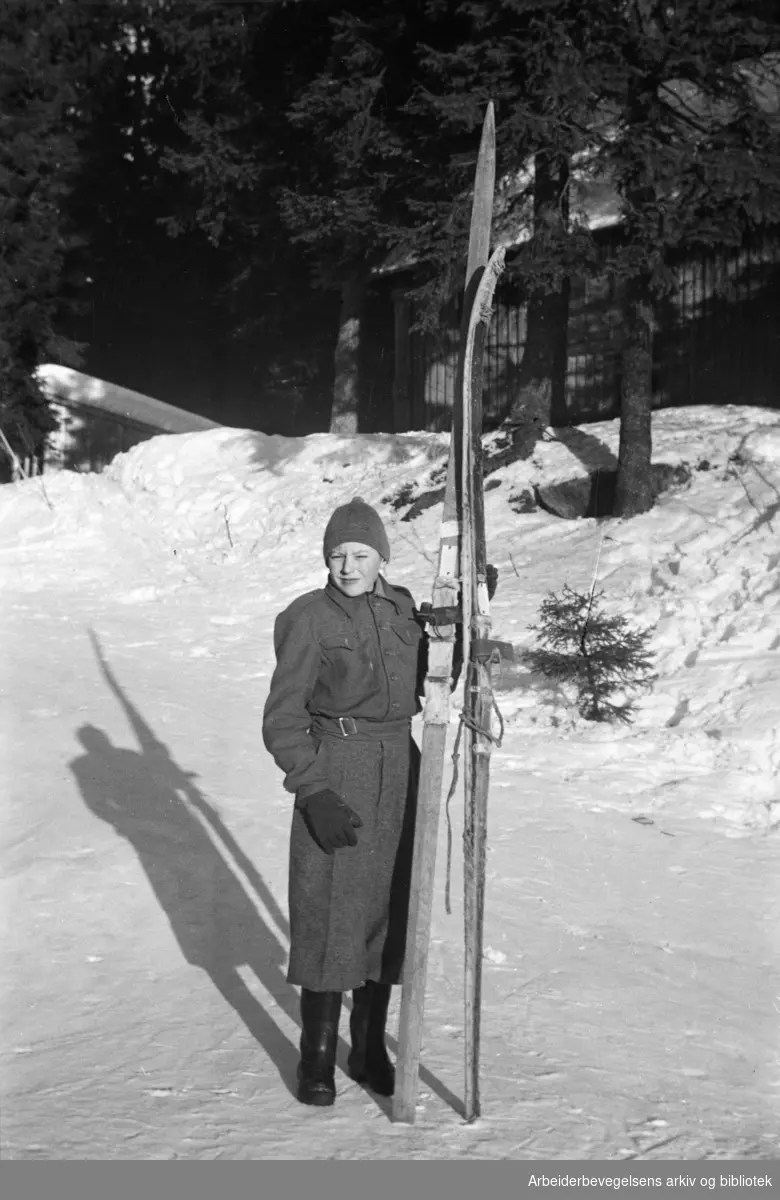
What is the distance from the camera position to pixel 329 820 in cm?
398

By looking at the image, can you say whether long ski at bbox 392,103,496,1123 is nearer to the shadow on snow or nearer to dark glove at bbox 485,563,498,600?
dark glove at bbox 485,563,498,600

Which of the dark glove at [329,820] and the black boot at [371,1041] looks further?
the black boot at [371,1041]

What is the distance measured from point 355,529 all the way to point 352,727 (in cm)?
63

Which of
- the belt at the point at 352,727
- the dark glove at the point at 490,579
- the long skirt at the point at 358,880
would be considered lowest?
the long skirt at the point at 358,880

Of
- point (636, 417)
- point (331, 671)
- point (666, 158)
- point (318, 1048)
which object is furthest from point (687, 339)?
point (318, 1048)

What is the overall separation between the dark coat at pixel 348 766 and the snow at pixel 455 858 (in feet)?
1.62

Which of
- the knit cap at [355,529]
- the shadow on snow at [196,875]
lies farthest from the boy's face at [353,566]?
the shadow on snow at [196,875]

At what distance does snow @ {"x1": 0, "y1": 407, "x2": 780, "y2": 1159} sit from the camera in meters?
4.13

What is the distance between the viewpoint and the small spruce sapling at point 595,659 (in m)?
9.00

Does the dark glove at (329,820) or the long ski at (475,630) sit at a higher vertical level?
the long ski at (475,630)

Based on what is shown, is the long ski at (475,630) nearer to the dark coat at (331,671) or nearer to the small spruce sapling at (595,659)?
the dark coat at (331,671)

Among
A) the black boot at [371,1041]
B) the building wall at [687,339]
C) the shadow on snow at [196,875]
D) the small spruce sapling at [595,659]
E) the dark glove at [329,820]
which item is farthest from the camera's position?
the building wall at [687,339]

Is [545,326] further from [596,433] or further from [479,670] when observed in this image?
[479,670]

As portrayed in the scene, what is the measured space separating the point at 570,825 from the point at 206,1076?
3510 mm
